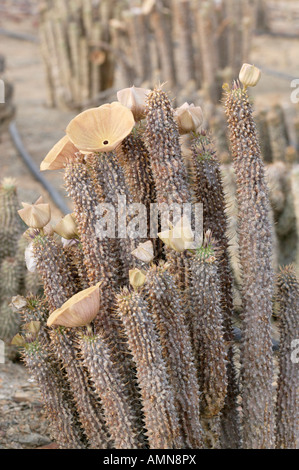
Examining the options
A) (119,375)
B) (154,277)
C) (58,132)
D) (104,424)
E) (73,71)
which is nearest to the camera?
(154,277)

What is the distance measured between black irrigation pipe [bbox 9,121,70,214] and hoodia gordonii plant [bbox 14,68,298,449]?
230cm

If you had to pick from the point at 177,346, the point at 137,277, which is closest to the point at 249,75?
the point at 137,277

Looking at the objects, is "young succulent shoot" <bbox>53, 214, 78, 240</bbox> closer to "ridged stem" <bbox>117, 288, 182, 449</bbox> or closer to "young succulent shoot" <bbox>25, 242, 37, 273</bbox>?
"young succulent shoot" <bbox>25, 242, 37, 273</bbox>

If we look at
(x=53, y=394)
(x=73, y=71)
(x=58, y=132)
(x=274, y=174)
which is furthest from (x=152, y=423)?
(x=73, y=71)

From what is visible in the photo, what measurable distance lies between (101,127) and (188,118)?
11.3 inches

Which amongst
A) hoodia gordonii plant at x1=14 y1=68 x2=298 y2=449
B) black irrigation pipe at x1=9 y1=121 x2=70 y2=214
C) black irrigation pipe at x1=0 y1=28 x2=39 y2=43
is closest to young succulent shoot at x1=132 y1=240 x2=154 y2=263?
hoodia gordonii plant at x1=14 y1=68 x2=298 y2=449

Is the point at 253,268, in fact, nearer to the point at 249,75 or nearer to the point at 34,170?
the point at 249,75

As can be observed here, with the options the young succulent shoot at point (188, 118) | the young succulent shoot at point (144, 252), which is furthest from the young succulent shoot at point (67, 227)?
the young succulent shoot at point (188, 118)

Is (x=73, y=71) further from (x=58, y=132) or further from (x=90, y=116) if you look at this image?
(x=90, y=116)

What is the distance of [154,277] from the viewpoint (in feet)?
4.83

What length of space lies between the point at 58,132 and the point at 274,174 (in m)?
3.90

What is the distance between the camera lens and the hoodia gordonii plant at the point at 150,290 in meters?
1.51

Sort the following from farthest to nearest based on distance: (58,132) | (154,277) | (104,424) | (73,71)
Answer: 1. (73,71)
2. (58,132)
3. (104,424)
4. (154,277)

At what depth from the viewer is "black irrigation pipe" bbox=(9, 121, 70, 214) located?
4.82 metres
